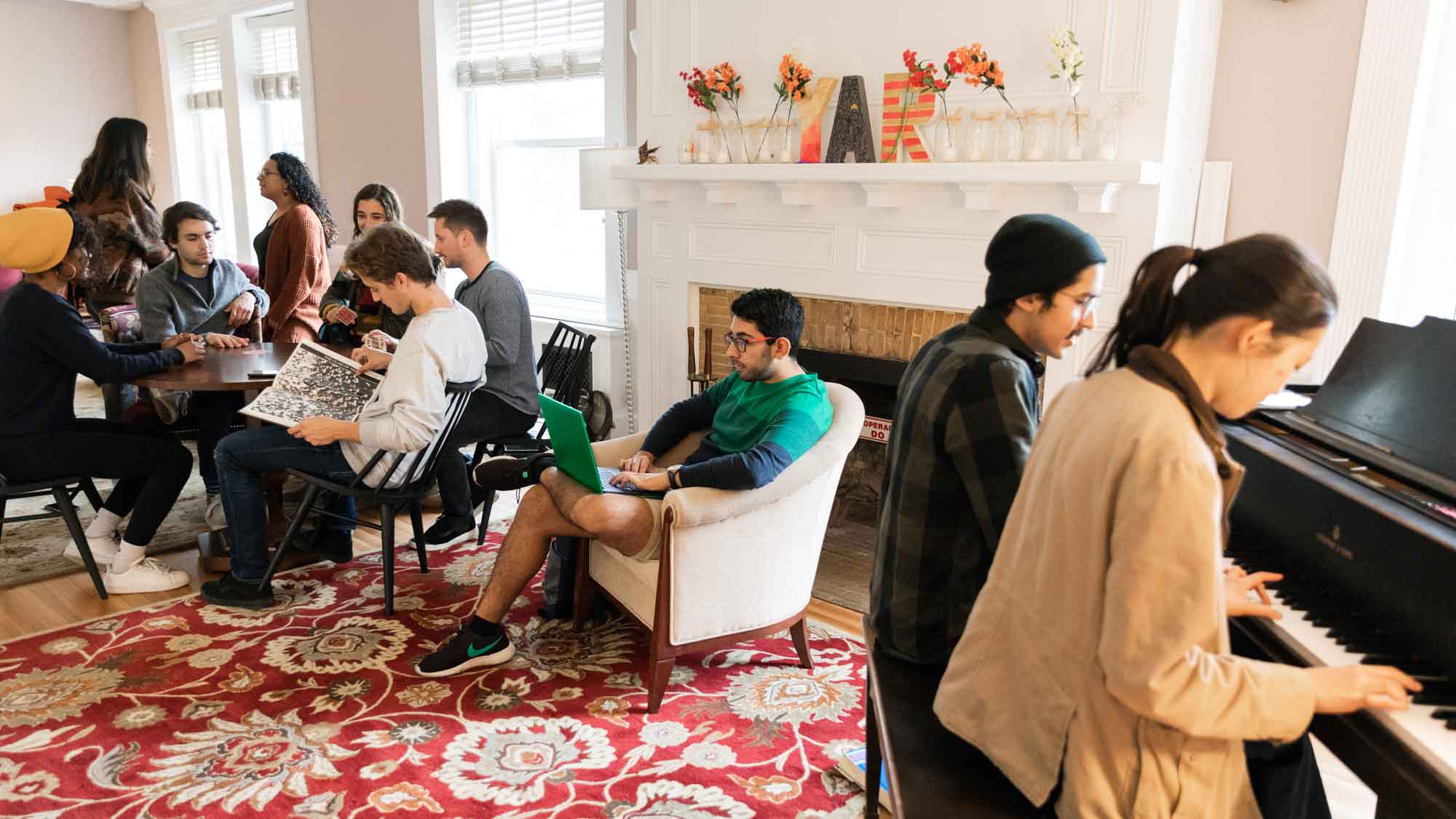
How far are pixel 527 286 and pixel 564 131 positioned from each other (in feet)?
3.30

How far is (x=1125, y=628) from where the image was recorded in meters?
1.05

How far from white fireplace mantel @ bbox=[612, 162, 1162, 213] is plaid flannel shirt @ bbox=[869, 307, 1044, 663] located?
5.05ft

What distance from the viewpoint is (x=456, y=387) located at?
2973 millimetres

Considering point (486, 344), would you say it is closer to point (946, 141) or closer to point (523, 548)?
point (523, 548)

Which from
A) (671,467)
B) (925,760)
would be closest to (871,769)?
(925,760)

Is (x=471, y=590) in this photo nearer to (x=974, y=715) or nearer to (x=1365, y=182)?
Result: (x=974, y=715)

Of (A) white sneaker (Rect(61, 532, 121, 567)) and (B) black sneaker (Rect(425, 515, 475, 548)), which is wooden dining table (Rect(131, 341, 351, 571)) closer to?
(A) white sneaker (Rect(61, 532, 121, 567))

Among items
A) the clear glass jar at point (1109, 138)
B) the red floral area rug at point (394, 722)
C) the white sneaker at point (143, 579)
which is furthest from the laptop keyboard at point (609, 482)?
the clear glass jar at point (1109, 138)

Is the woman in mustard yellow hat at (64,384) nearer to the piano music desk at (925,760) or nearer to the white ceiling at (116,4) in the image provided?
the piano music desk at (925,760)

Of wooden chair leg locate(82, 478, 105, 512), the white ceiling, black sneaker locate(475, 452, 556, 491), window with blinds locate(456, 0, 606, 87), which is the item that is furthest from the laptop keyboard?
the white ceiling

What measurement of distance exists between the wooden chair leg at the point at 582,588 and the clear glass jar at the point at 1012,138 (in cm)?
188

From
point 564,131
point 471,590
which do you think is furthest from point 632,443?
point 564,131

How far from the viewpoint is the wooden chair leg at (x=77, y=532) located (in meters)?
3.03

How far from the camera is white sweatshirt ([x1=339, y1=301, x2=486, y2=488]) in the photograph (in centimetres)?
281
